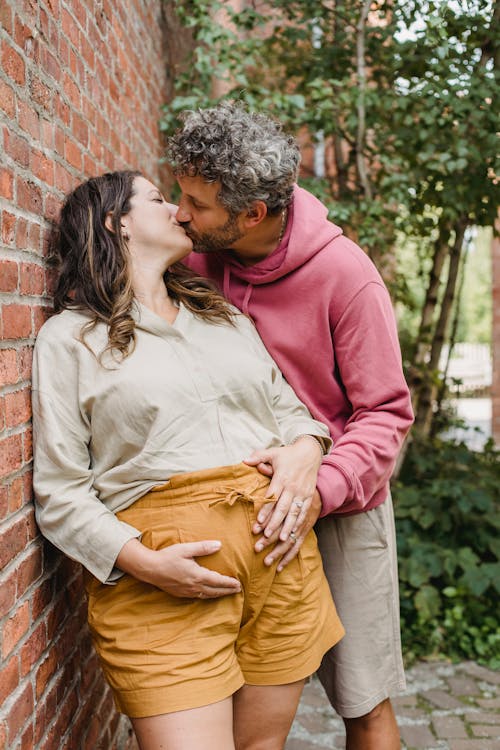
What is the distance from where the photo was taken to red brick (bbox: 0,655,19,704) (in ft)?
5.34

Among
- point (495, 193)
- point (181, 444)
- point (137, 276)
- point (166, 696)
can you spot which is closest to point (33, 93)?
point (137, 276)

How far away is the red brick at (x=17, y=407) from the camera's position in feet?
5.61

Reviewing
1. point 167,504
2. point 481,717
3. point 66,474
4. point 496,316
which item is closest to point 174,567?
point 167,504

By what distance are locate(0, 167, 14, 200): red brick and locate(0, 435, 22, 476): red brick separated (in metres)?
0.54

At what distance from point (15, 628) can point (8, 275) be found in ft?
2.61

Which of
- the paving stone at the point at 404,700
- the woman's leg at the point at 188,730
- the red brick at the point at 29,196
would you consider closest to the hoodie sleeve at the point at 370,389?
the woman's leg at the point at 188,730

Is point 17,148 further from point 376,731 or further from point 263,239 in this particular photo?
point 376,731

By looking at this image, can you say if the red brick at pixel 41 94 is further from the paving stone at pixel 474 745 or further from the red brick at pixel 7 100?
the paving stone at pixel 474 745

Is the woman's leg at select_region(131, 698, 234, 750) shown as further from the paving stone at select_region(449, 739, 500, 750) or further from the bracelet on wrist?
the paving stone at select_region(449, 739, 500, 750)

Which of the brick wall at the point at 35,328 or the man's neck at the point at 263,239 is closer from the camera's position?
the brick wall at the point at 35,328

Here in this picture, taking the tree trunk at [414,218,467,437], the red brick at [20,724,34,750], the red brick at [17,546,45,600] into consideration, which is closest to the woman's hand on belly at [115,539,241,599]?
the red brick at [17,546,45,600]

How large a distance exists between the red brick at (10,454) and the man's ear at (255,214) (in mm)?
941

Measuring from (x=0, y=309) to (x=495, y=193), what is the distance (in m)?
3.27

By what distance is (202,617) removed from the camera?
1854 millimetres
